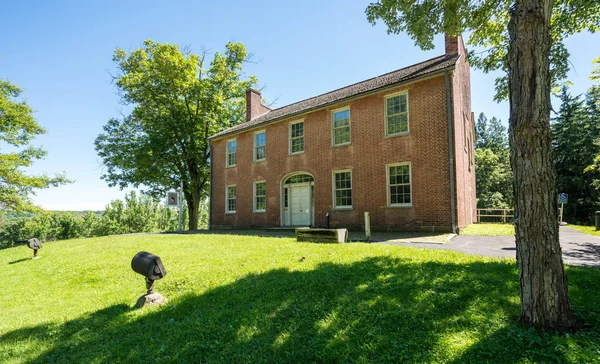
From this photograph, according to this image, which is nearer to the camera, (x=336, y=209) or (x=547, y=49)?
(x=547, y=49)

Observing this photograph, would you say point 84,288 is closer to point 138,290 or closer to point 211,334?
point 138,290

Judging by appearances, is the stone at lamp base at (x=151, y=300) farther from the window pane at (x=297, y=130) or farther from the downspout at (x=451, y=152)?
the window pane at (x=297, y=130)

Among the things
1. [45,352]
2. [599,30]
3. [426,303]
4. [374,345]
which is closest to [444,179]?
[599,30]

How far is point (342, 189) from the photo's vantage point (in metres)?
14.4

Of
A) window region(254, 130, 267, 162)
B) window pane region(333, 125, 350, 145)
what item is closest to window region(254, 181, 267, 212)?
window region(254, 130, 267, 162)

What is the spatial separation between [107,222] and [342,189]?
44.2m

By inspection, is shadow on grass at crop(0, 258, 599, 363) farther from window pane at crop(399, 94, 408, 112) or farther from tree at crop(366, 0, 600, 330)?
window pane at crop(399, 94, 408, 112)

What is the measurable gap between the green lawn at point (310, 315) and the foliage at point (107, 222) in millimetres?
35842

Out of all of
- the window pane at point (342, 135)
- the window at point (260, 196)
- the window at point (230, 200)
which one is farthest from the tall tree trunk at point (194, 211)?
the window pane at point (342, 135)

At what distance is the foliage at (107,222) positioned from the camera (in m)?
44.3

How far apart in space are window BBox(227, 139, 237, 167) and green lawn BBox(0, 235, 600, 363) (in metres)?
A: 13.4

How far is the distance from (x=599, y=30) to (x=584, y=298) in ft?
30.2

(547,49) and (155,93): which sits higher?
(155,93)

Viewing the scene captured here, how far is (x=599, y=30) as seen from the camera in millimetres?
8664
